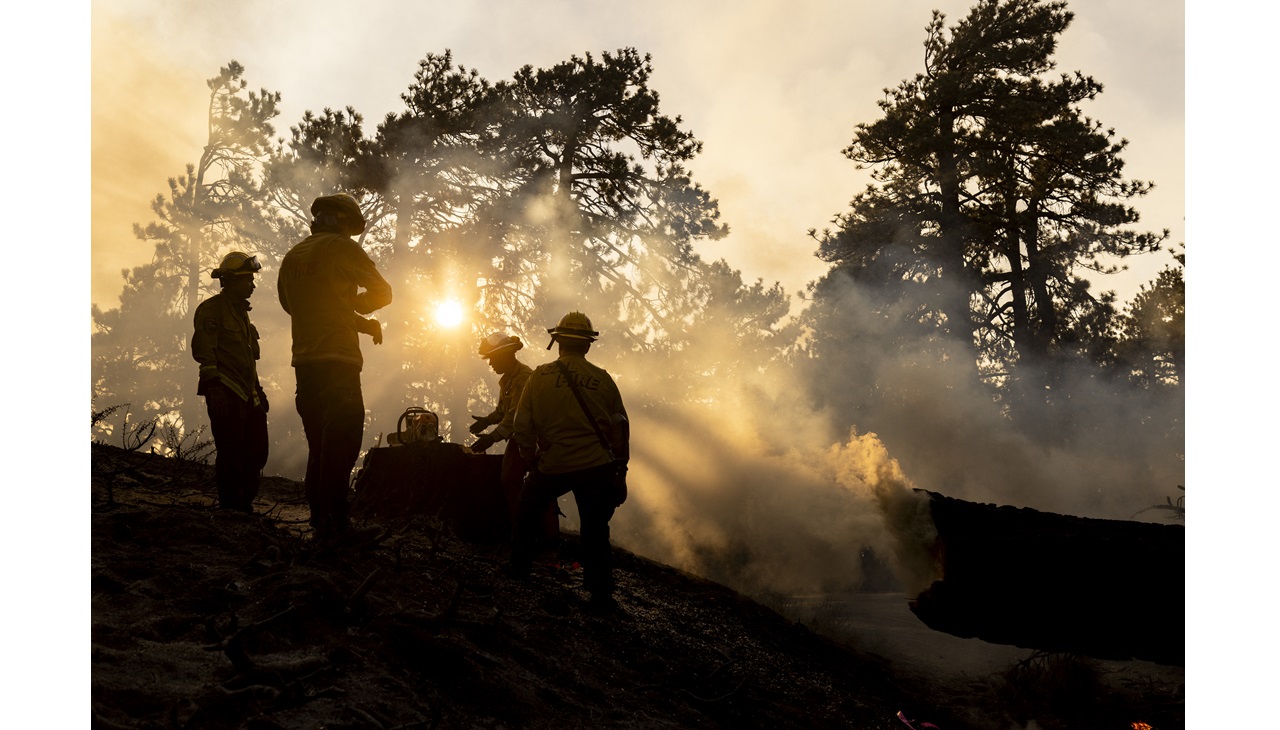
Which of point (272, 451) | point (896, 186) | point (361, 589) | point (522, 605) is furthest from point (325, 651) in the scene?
point (272, 451)

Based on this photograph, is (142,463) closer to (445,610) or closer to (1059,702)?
(445,610)

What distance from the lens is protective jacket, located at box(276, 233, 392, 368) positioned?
4871 mm

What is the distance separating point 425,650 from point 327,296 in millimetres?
2242

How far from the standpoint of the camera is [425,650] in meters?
3.71

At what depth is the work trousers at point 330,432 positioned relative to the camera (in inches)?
187

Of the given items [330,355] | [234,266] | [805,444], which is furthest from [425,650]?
[805,444]

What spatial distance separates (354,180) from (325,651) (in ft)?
57.5

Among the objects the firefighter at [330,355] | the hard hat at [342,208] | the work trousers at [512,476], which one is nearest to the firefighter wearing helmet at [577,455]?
the work trousers at [512,476]

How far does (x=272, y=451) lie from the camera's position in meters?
24.6

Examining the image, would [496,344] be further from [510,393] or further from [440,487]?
[440,487]

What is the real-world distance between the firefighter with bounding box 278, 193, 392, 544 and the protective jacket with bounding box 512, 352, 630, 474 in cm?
125

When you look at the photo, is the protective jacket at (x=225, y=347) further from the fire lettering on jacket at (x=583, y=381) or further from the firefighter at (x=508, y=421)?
the fire lettering on jacket at (x=583, y=381)

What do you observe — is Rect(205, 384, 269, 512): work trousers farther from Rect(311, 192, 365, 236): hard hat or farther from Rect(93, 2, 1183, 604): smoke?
Rect(93, 2, 1183, 604): smoke

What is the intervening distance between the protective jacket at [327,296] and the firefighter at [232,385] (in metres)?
0.98
